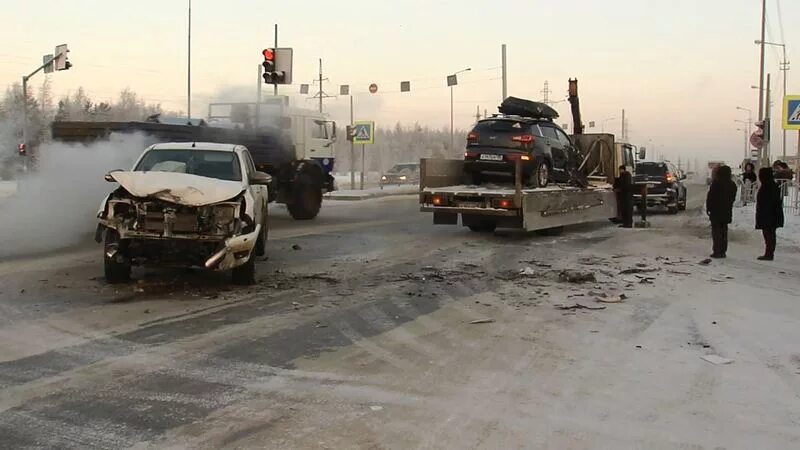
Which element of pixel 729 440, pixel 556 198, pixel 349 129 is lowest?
pixel 729 440

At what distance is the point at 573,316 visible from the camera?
24.5ft

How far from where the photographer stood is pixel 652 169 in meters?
23.8

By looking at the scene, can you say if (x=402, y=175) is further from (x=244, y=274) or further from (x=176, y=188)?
(x=176, y=188)

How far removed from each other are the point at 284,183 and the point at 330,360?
13.4 metres

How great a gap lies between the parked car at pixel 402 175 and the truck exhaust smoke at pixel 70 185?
40.0 meters

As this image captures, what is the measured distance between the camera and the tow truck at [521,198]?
13.9 meters

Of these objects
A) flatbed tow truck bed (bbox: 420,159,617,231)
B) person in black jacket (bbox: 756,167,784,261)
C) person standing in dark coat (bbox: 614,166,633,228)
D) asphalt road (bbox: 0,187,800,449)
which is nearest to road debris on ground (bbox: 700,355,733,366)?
asphalt road (bbox: 0,187,800,449)

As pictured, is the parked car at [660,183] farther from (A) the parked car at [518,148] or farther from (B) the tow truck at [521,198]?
(A) the parked car at [518,148]

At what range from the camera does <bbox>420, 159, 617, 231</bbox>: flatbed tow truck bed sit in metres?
13.9

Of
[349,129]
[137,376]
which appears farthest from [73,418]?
[349,129]

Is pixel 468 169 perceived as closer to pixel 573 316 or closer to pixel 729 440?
pixel 573 316

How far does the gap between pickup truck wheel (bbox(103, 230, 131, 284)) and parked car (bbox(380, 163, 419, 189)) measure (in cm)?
4553

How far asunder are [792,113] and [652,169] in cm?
456

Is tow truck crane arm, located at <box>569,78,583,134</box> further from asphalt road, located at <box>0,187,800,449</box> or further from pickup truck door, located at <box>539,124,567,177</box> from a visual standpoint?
asphalt road, located at <box>0,187,800,449</box>
